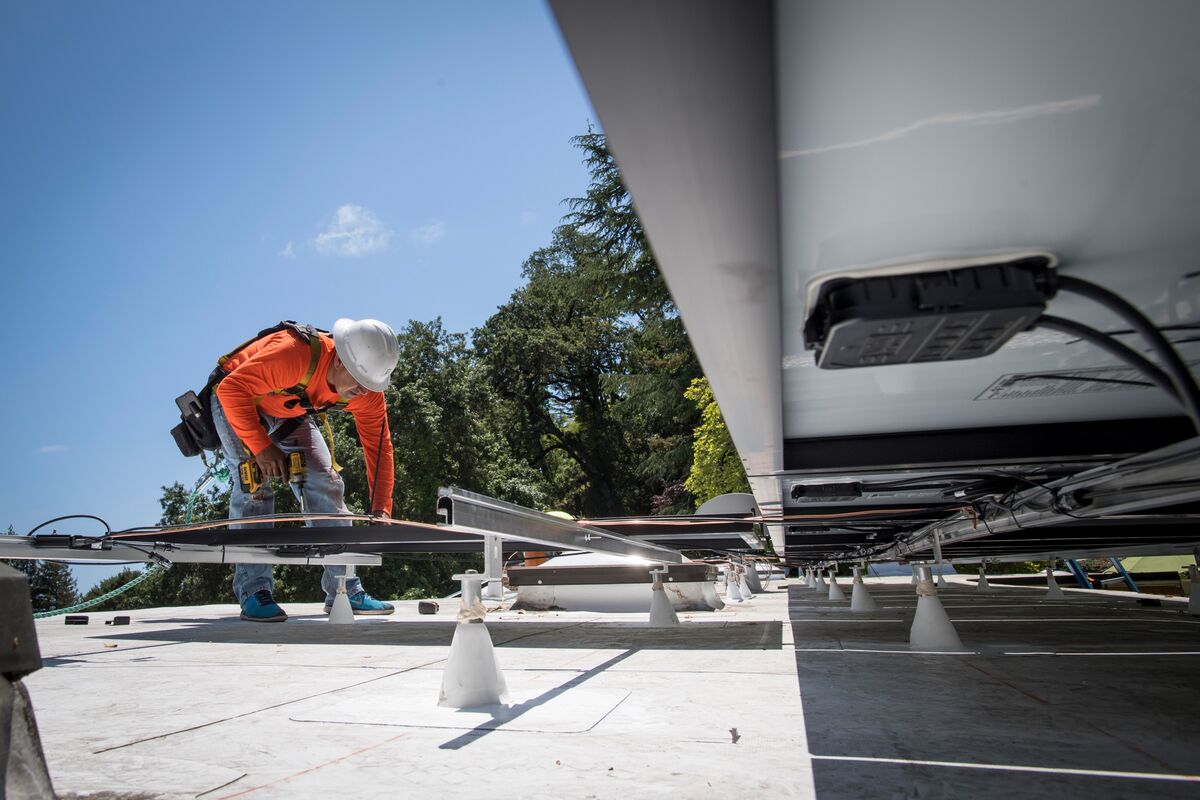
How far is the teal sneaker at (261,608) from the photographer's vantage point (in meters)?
5.54

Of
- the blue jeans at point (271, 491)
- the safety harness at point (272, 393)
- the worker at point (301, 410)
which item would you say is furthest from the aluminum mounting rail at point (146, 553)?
the safety harness at point (272, 393)

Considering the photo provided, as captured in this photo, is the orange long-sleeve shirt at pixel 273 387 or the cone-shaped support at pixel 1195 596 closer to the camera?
the cone-shaped support at pixel 1195 596

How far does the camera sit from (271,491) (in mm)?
5762

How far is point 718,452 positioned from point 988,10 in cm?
1474

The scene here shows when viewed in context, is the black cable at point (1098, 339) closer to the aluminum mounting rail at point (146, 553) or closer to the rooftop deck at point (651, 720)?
the rooftop deck at point (651, 720)

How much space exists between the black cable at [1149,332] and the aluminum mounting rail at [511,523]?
1.23 m

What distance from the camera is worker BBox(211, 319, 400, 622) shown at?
510cm

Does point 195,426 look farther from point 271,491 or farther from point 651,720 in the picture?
point 651,720

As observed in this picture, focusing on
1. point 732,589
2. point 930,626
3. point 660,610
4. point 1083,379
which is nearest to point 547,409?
point 732,589

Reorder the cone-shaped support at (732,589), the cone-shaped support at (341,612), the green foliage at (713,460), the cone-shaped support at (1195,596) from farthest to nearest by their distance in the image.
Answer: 1. the green foliage at (713,460)
2. the cone-shaped support at (732,589)
3. the cone-shaped support at (341,612)
4. the cone-shaped support at (1195,596)

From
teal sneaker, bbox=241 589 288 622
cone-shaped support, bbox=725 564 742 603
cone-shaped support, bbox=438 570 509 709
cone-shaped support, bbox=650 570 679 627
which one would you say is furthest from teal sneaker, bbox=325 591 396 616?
cone-shaped support, bbox=438 570 509 709

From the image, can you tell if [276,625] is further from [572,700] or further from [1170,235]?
[1170,235]

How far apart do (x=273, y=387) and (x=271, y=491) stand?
40.6 inches

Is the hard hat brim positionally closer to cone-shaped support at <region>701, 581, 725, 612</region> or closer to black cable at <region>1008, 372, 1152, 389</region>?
cone-shaped support at <region>701, 581, 725, 612</region>
